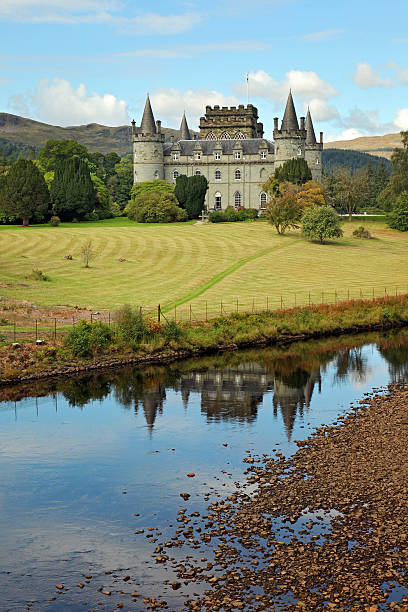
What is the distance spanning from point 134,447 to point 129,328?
1350cm

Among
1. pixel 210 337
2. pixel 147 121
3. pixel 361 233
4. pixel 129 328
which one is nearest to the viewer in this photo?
pixel 129 328

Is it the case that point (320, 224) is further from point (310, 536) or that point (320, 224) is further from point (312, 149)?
point (310, 536)

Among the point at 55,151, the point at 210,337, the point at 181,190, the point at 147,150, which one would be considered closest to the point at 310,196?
the point at 181,190

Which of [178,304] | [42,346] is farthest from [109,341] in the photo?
[178,304]

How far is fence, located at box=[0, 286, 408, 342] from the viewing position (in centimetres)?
3875

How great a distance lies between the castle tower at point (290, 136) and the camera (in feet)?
347

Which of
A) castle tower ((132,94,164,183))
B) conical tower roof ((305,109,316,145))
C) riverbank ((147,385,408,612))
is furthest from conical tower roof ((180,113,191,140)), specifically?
riverbank ((147,385,408,612))

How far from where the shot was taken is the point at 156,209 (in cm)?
9681

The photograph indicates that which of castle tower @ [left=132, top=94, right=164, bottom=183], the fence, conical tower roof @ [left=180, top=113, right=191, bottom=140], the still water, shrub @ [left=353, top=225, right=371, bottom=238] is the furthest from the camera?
conical tower roof @ [left=180, top=113, right=191, bottom=140]

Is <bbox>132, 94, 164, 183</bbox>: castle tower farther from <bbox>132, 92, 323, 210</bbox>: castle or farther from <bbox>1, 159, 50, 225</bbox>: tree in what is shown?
<bbox>1, 159, 50, 225</bbox>: tree

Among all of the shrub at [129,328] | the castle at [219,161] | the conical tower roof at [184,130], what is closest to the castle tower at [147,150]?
the castle at [219,161]

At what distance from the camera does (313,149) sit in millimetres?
112750

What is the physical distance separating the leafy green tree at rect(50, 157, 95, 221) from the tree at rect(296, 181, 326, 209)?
28.0 m

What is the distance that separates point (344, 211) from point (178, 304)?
76061 mm
